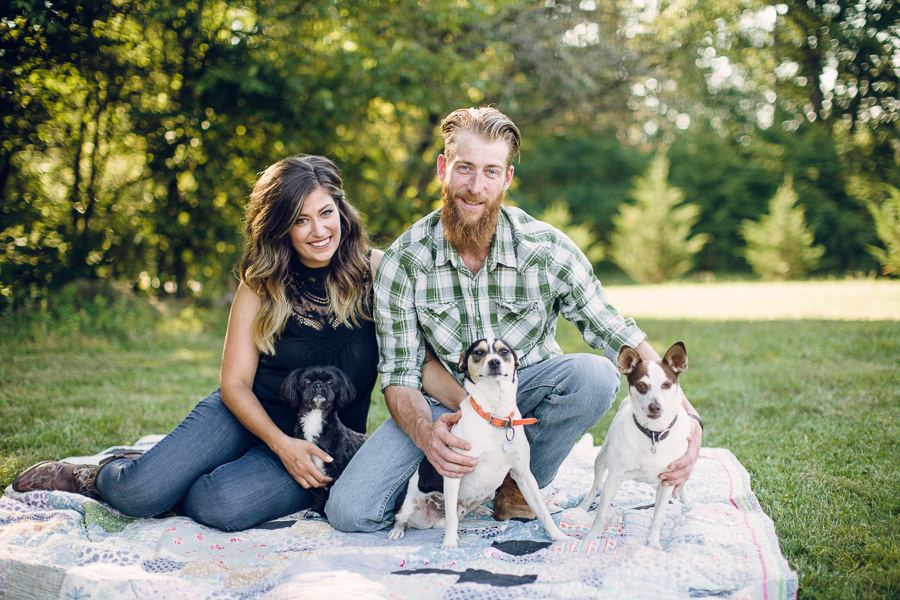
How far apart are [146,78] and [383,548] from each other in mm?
7103

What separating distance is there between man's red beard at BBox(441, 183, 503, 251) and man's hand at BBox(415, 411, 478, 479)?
0.81 metres

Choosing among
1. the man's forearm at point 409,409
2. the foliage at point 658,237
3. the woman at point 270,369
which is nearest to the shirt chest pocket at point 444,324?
the woman at point 270,369

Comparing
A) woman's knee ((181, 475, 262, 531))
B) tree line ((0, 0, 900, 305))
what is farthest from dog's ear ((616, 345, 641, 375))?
tree line ((0, 0, 900, 305))

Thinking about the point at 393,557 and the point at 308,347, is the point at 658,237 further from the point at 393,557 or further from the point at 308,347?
the point at 393,557

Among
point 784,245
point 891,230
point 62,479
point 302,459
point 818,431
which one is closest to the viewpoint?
point 302,459

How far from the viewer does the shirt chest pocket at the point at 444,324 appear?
9.10 feet

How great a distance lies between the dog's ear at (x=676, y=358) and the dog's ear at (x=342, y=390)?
1415 mm

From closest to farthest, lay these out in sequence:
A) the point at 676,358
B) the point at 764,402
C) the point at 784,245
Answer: the point at 676,358 → the point at 764,402 → the point at 784,245

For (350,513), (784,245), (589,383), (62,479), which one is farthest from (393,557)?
(784,245)

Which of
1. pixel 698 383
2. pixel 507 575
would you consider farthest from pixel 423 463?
pixel 698 383

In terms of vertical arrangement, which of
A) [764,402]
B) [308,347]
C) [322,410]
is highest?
[308,347]

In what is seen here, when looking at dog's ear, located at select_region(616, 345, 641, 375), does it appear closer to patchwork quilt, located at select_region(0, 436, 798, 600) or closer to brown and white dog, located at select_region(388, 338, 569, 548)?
brown and white dog, located at select_region(388, 338, 569, 548)

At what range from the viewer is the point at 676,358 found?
238 centimetres

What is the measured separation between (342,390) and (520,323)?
0.90 m
